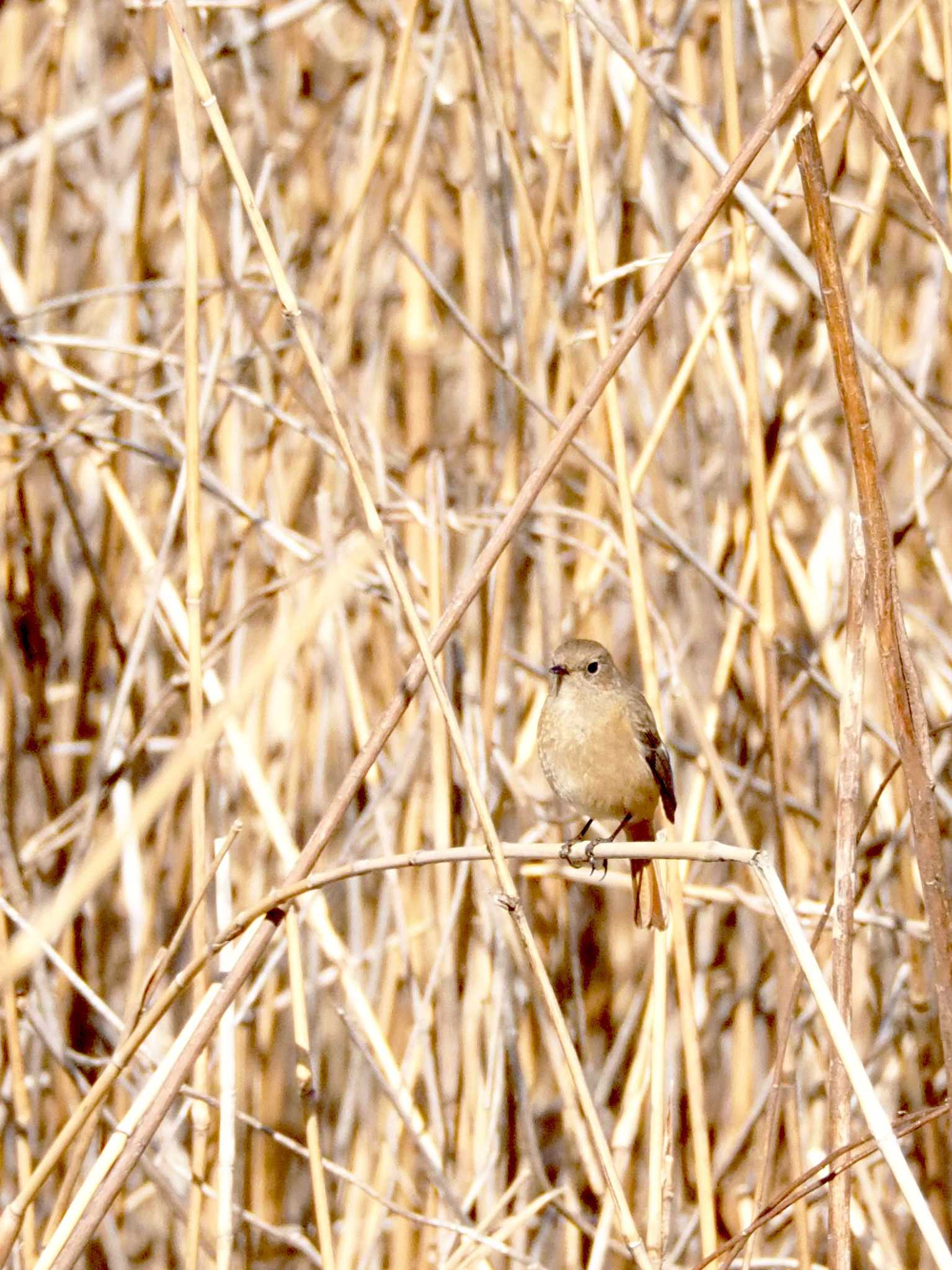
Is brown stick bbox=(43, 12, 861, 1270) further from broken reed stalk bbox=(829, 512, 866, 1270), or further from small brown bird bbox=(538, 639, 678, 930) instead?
small brown bird bbox=(538, 639, 678, 930)

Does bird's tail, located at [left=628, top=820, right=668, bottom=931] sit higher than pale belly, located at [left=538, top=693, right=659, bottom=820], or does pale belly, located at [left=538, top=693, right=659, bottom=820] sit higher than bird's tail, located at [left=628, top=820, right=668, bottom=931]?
pale belly, located at [left=538, top=693, right=659, bottom=820]

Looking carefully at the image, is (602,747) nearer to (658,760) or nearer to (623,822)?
(658,760)

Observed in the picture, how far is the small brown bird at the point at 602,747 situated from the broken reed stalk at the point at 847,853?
588 millimetres

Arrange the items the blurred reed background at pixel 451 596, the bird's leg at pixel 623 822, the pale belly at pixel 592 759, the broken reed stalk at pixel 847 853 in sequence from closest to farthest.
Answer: the broken reed stalk at pixel 847 853 < the blurred reed background at pixel 451 596 < the pale belly at pixel 592 759 < the bird's leg at pixel 623 822

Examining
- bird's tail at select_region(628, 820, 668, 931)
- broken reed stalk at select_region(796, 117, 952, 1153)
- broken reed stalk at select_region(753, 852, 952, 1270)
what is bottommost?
bird's tail at select_region(628, 820, 668, 931)

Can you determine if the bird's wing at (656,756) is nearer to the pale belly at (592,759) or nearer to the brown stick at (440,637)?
the pale belly at (592,759)

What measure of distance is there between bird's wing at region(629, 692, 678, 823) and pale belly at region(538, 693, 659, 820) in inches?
0.4

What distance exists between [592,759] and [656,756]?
0.35 ft

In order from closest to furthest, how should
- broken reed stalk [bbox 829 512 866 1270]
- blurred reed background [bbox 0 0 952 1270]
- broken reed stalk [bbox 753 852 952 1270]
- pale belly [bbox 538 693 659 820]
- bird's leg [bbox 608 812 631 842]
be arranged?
broken reed stalk [bbox 753 852 952 1270]
broken reed stalk [bbox 829 512 866 1270]
blurred reed background [bbox 0 0 952 1270]
pale belly [bbox 538 693 659 820]
bird's leg [bbox 608 812 631 842]

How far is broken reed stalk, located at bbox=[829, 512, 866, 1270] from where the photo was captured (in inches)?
43.8

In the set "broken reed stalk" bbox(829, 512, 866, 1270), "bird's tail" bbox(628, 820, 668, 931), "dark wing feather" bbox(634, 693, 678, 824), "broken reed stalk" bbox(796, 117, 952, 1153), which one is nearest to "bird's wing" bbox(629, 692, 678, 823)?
"dark wing feather" bbox(634, 693, 678, 824)

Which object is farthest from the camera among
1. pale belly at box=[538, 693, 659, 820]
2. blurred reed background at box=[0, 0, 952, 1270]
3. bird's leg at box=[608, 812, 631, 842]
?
bird's leg at box=[608, 812, 631, 842]

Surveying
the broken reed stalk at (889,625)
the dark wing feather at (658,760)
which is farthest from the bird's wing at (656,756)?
the broken reed stalk at (889,625)

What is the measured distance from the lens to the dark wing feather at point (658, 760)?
1.92 m
